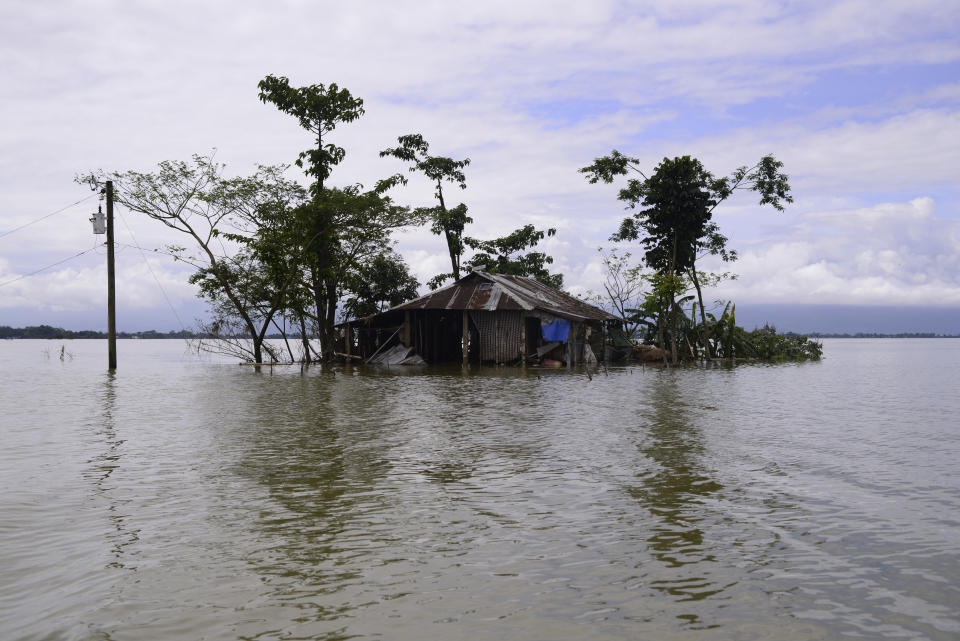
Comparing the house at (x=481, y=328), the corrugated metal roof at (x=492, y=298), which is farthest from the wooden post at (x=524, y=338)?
the corrugated metal roof at (x=492, y=298)

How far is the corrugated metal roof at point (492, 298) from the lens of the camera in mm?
31031

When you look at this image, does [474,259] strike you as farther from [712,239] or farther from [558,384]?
[558,384]

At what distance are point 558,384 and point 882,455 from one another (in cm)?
1289

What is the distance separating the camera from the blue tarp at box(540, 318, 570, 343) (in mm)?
31734

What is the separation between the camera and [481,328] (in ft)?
107

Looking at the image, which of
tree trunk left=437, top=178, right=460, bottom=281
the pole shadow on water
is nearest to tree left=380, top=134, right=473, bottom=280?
tree trunk left=437, top=178, right=460, bottom=281

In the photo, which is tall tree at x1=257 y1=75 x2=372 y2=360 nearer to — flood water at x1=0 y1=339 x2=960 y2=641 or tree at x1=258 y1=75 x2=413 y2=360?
tree at x1=258 y1=75 x2=413 y2=360

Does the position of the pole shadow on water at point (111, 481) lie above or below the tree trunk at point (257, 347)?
below

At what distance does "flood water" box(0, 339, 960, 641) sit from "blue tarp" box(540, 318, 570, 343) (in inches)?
717

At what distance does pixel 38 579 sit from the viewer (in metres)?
4.79

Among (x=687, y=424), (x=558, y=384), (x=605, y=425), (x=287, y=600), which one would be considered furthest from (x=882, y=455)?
(x=558, y=384)

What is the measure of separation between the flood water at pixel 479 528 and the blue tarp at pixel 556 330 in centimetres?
1822

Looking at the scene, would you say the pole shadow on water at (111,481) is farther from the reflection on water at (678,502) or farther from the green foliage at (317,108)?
the green foliage at (317,108)

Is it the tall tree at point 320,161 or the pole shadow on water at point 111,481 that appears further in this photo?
the tall tree at point 320,161
